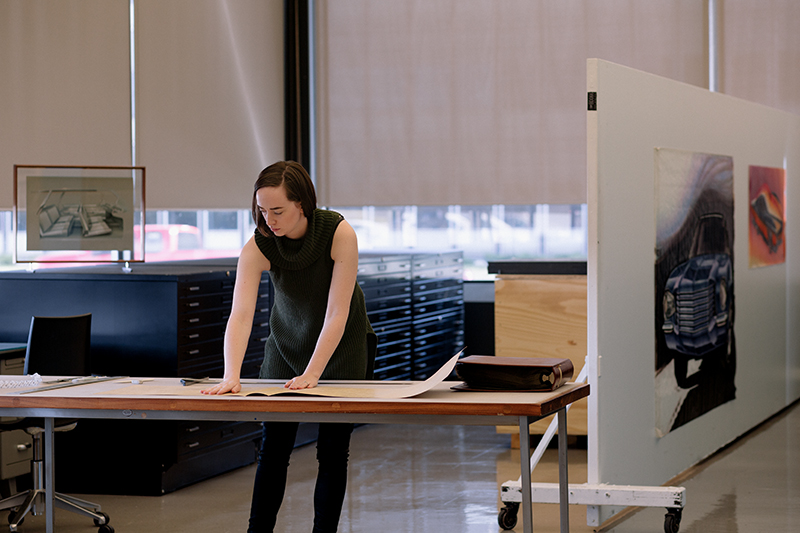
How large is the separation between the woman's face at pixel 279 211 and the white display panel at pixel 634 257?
1310 millimetres

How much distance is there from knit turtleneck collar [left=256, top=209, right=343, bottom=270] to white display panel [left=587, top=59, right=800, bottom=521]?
123 centimetres

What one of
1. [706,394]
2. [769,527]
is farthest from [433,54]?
[769,527]

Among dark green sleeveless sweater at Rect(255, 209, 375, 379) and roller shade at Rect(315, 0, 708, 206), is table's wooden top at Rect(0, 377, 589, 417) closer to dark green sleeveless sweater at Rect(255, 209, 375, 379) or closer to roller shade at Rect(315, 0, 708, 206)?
dark green sleeveless sweater at Rect(255, 209, 375, 379)

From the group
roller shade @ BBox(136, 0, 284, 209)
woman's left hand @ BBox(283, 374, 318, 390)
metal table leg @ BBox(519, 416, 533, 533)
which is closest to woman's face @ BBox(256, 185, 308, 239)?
woman's left hand @ BBox(283, 374, 318, 390)

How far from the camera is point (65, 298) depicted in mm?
4367

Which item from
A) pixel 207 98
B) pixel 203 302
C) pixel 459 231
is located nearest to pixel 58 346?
pixel 203 302

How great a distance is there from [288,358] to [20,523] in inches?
66.9

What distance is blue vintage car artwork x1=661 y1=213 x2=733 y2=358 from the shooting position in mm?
4168

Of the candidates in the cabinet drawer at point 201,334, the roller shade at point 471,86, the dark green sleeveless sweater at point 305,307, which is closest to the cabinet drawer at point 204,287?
the cabinet drawer at point 201,334

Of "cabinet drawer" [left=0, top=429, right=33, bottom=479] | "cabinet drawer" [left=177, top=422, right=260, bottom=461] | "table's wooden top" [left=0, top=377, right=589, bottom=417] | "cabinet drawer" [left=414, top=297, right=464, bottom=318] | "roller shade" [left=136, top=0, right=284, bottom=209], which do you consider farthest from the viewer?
"cabinet drawer" [left=414, top=297, right=464, bottom=318]

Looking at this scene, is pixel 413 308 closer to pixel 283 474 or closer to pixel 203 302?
pixel 203 302

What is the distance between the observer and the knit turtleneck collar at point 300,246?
2.69 m

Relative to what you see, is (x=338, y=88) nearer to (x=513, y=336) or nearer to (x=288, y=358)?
(x=513, y=336)

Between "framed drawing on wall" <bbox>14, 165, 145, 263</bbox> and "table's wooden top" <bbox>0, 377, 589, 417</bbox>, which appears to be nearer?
"table's wooden top" <bbox>0, 377, 589, 417</bbox>
